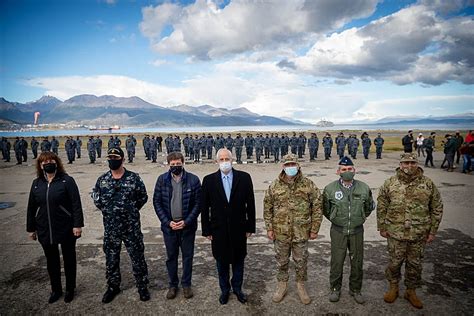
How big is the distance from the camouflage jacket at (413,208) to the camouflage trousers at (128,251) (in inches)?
132

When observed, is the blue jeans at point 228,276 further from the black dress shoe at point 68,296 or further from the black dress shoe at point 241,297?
the black dress shoe at point 68,296

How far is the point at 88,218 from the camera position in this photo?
7.39 metres

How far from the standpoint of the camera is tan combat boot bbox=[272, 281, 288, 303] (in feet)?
12.2

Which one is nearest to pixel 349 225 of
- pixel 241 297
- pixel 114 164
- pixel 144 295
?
pixel 241 297

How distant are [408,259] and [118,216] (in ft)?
12.5

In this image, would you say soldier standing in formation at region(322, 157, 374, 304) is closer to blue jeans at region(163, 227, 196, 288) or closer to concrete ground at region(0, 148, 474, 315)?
concrete ground at region(0, 148, 474, 315)

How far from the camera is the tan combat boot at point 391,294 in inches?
145

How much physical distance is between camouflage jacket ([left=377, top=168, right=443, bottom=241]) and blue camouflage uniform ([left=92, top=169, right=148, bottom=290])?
336 centimetres

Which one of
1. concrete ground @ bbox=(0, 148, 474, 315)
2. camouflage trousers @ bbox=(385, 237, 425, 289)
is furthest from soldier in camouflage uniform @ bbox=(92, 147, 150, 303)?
camouflage trousers @ bbox=(385, 237, 425, 289)

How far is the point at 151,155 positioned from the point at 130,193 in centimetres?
1754

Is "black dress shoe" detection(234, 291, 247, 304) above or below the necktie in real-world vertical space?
below

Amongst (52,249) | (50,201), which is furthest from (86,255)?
(50,201)

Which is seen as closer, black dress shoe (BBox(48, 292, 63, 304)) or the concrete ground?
the concrete ground

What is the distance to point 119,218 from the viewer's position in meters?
3.70
